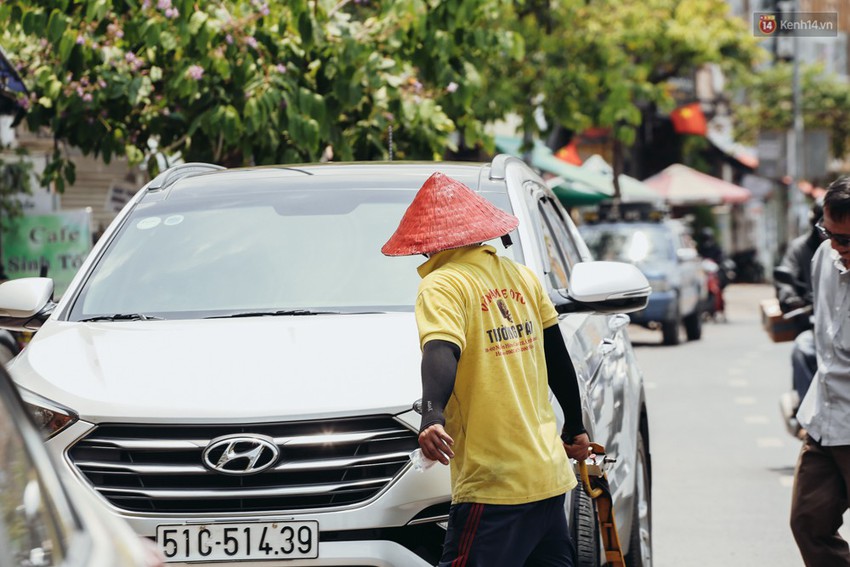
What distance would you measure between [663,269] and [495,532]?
1900 centimetres

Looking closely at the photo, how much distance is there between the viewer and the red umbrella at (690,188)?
113 ft

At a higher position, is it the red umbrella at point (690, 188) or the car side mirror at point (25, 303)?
the car side mirror at point (25, 303)

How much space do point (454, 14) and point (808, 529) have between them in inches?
224

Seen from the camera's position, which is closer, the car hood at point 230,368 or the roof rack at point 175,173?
the car hood at point 230,368

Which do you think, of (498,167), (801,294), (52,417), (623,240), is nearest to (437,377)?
(52,417)

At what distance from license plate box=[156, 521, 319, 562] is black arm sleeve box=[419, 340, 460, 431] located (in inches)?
23.7

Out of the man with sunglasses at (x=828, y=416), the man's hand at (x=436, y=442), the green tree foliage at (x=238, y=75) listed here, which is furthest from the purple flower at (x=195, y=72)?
the man's hand at (x=436, y=442)

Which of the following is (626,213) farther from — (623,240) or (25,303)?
(25,303)

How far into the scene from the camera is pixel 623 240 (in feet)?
75.6

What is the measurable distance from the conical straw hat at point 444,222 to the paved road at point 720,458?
361 cm

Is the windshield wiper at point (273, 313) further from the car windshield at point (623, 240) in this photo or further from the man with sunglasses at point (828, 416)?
the car windshield at point (623, 240)

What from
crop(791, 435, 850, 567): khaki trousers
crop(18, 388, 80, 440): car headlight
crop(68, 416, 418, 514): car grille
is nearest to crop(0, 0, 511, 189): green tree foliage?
crop(791, 435, 850, 567): khaki trousers

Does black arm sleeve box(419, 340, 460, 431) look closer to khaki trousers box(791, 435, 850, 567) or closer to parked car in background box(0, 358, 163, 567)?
parked car in background box(0, 358, 163, 567)

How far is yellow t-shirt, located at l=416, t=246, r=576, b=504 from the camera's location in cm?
380
